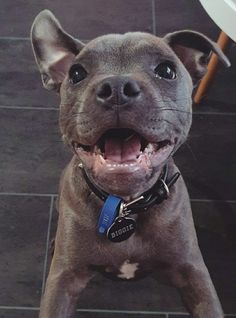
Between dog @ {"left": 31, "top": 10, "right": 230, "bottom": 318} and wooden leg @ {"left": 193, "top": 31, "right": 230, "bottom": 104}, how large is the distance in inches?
23.4

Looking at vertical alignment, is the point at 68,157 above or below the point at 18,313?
above

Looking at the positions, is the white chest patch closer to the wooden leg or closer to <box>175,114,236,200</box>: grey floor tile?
<box>175,114,236,200</box>: grey floor tile

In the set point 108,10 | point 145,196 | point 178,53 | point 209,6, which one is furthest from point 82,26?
point 145,196

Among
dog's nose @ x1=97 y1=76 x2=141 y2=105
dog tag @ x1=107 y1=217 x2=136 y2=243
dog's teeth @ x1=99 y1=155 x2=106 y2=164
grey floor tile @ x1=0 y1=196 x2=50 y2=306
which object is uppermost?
dog's nose @ x1=97 y1=76 x2=141 y2=105

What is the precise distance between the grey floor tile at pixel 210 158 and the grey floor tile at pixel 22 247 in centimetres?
44

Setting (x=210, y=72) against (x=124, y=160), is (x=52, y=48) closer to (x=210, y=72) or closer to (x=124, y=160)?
(x=124, y=160)

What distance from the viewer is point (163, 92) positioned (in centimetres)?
128

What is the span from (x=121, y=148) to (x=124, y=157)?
0.08ft

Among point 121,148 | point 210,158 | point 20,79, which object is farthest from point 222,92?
point 121,148

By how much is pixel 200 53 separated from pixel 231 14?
27 cm

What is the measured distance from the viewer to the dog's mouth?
123 centimetres

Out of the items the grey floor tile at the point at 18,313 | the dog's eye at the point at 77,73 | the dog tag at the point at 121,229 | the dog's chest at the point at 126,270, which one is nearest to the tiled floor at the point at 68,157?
the grey floor tile at the point at 18,313

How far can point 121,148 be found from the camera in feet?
4.10

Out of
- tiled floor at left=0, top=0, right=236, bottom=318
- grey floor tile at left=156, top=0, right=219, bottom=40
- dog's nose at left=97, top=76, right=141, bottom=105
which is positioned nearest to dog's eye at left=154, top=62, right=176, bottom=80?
dog's nose at left=97, top=76, right=141, bottom=105
